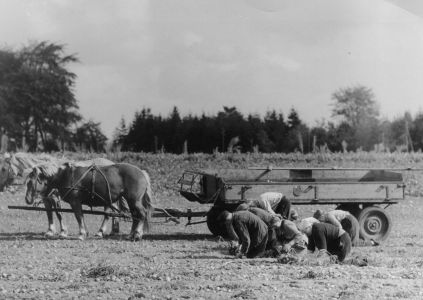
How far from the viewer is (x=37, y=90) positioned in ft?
81.6

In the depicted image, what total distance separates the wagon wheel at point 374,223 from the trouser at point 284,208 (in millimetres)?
2325

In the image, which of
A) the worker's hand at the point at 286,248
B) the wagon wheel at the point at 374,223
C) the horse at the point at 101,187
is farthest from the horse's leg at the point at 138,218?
the wagon wheel at the point at 374,223

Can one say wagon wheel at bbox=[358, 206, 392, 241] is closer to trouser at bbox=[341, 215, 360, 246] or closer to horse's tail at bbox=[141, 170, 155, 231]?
trouser at bbox=[341, 215, 360, 246]

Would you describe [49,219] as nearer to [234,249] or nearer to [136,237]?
[136,237]

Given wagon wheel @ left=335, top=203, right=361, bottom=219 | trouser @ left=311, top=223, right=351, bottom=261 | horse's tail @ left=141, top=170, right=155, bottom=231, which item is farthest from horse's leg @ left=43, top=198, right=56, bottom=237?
wagon wheel @ left=335, top=203, right=361, bottom=219

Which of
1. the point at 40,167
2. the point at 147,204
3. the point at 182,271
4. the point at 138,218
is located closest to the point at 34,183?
the point at 40,167

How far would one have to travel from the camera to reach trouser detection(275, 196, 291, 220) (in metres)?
14.3

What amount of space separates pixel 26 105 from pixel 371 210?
14.2 meters

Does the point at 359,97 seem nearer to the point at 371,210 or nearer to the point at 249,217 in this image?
the point at 371,210

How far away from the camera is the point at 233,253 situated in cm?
1292

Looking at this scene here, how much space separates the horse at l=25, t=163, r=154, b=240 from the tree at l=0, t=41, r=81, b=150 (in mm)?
8523

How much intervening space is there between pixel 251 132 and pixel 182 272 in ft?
70.4

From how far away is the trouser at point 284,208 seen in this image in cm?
1432

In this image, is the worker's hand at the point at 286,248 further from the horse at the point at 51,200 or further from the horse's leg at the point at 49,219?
the horse's leg at the point at 49,219
